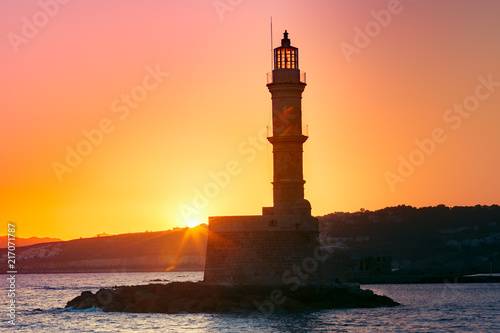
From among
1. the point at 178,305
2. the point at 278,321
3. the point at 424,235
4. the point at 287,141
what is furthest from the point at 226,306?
the point at 424,235

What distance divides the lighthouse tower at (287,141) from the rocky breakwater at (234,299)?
13.5 ft

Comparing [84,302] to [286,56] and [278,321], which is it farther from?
[286,56]

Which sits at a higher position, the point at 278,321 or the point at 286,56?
the point at 286,56

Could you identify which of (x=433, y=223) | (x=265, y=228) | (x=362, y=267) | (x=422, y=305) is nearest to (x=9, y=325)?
(x=265, y=228)

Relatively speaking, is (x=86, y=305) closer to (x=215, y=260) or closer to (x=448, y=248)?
(x=215, y=260)

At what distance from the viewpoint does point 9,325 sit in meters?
43.4

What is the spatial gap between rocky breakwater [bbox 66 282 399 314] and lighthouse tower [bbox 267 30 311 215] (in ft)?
13.5

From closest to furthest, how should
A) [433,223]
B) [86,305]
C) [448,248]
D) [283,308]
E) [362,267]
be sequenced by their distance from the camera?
1. [283,308]
2. [86,305]
3. [362,267]
4. [448,248]
5. [433,223]

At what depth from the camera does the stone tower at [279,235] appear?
1609 inches

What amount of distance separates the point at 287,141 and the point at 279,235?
4807mm

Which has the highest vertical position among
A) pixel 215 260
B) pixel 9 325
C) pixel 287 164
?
pixel 287 164

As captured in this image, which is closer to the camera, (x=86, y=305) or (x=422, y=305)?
(x=86, y=305)

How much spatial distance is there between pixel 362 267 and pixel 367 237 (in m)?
48.9

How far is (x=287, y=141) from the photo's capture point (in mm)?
42812
